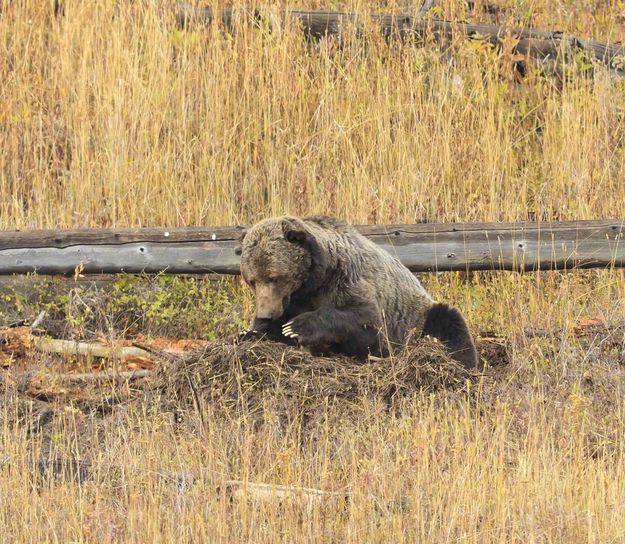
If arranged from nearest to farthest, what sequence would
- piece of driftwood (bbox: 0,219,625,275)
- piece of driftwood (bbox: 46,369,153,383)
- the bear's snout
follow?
the bear's snout, piece of driftwood (bbox: 46,369,153,383), piece of driftwood (bbox: 0,219,625,275)

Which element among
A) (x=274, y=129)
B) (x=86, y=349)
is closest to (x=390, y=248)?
(x=86, y=349)

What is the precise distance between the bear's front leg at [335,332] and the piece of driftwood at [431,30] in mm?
4589

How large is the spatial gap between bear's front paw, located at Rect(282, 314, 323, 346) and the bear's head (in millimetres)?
134

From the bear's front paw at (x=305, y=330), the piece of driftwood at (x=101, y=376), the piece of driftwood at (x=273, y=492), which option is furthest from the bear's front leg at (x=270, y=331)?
the piece of driftwood at (x=273, y=492)

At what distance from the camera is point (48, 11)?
1060 centimetres

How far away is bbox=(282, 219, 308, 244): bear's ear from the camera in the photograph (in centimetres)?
585

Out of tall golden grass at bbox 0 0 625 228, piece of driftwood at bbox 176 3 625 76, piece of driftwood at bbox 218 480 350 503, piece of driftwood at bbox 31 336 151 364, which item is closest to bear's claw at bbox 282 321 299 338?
piece of driftwood at bbox 31 336 151 364

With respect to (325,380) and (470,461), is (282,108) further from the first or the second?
(470,461)

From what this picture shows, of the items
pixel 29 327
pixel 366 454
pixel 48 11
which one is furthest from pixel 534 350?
pixel 48 11

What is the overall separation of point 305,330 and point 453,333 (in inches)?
36.3

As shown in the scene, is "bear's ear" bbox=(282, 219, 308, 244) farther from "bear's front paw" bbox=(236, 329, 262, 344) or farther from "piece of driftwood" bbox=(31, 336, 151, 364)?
"piece of driftwood" bbox=(31, 336, 151, 364)

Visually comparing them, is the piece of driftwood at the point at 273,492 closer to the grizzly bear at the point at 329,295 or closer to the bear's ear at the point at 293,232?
the grizzly bear at the point at 329,295

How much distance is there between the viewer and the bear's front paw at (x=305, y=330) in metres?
5.77

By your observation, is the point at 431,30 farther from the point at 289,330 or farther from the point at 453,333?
the point at 289,330
